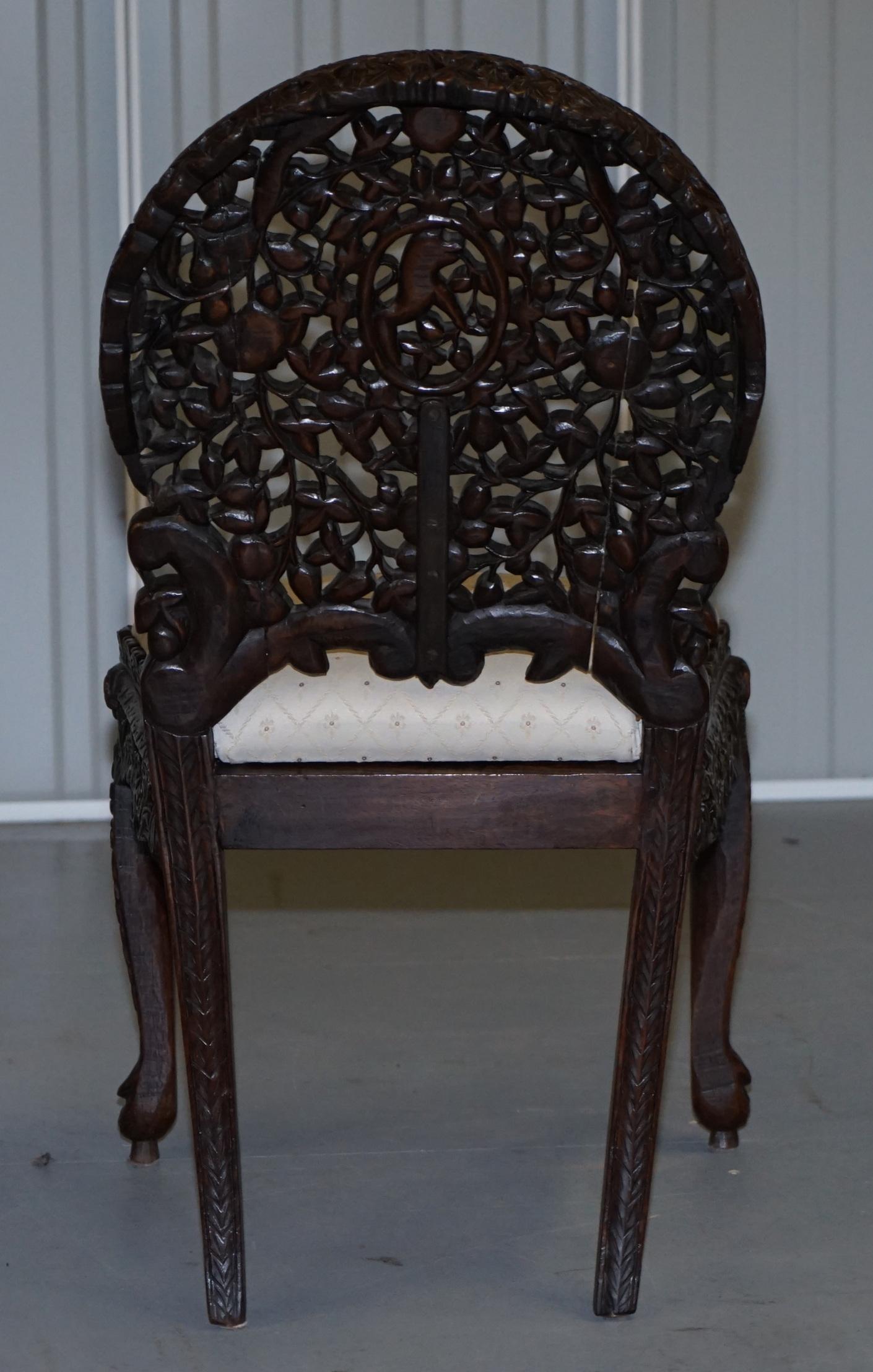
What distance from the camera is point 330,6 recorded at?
3.38 m

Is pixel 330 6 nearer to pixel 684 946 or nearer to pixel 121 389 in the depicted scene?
pixel 684 946

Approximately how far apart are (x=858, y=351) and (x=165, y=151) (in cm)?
158

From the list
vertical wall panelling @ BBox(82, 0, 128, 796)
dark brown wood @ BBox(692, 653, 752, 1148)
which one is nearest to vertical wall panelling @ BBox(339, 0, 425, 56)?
vertical wall panelling @ BBox(82, 0, 128, 796)

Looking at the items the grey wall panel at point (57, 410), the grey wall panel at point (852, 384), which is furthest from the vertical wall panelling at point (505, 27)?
the grey wall panel at point (57, 410)

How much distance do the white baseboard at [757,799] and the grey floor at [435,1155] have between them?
61 cm

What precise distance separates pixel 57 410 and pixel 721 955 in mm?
2237

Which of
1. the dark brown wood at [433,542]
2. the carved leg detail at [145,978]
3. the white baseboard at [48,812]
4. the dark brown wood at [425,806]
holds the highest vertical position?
the dark brown wood at [433,542]

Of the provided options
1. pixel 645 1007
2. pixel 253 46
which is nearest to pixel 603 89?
pixel 253 46

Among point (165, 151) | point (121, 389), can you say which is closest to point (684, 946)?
point (121, 389)

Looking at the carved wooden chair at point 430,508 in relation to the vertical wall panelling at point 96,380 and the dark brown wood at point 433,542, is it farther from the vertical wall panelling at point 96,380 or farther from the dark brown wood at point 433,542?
the vertical wall panelling at point 96,380

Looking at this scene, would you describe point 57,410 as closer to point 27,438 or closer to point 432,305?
point 27,438

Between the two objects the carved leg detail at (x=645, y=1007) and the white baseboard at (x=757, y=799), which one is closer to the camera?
the carved leg detail at (x=645, y=1007)

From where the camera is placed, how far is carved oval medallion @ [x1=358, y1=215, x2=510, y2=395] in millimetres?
1187

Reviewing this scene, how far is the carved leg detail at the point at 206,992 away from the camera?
136 centimetres
